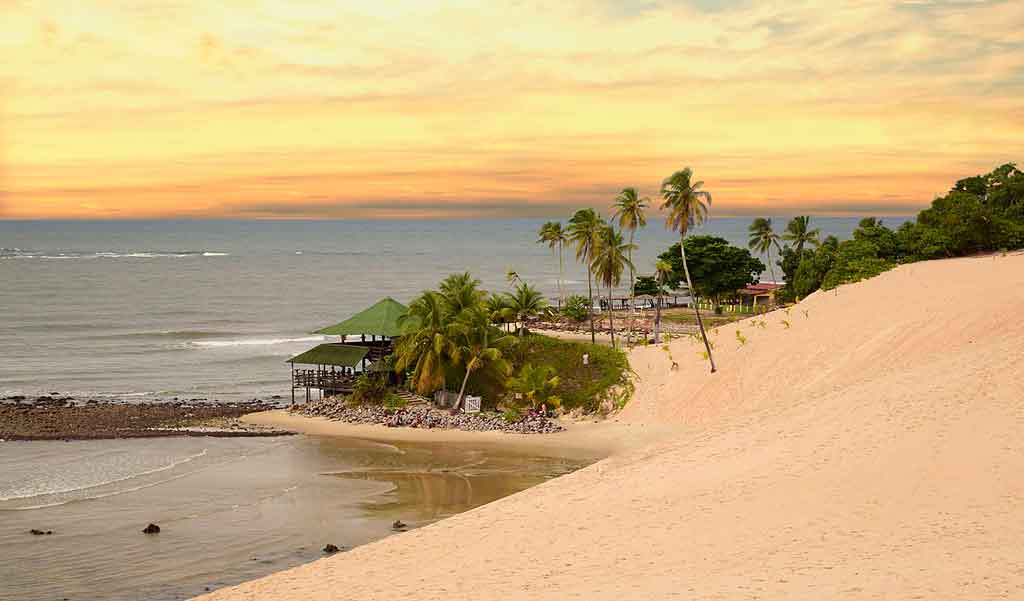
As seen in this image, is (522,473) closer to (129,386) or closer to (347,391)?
(347,391)

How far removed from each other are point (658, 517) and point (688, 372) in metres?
22.1

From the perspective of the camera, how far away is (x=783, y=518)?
19.7 m

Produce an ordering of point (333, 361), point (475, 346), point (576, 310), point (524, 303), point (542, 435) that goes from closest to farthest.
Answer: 1. point (542, 435)
2. point (475, 346)
3. point (333, 361)
4. point (524, 303)
5. point (576, 310)

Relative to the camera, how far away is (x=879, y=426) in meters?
24.5

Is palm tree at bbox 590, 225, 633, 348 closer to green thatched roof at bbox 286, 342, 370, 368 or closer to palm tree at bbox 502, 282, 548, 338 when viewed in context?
palm tree at bbox 502, 282, 548, 338

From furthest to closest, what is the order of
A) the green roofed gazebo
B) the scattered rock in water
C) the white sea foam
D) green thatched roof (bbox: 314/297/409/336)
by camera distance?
1. the green roofed gazebo
2. green thatched roof (bbox: 314/297/409/336)
3. the scattered rock in water
4. the white sea foam

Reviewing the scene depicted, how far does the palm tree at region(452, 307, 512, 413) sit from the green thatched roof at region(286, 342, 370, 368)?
6.32m

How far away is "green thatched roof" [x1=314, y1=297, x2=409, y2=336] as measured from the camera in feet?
149

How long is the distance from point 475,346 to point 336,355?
842 cm

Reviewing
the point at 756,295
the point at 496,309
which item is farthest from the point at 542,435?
the point at 756,295

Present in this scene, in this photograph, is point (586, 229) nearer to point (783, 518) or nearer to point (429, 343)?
point (429, 343)

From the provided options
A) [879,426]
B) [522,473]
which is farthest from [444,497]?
[879,426]

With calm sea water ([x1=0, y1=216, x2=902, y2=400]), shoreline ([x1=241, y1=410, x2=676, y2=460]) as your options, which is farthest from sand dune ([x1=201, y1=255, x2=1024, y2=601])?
calm sea water ([x1=0, y1=216, x2=902, y2=400])

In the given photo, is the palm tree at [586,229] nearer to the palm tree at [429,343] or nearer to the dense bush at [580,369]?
the dense bush at [580,369]
